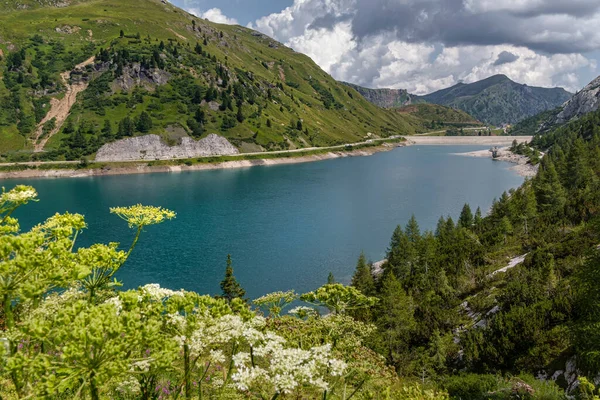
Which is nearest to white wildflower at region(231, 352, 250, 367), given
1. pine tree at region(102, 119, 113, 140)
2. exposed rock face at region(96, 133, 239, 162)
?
exposed rock face at region(96, 133, 239, 162)

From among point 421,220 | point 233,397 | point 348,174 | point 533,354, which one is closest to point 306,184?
point 348,174

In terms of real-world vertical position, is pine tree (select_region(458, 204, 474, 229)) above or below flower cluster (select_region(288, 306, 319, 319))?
below

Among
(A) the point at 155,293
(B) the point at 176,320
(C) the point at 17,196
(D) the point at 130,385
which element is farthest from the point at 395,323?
(C) the point at 17,196

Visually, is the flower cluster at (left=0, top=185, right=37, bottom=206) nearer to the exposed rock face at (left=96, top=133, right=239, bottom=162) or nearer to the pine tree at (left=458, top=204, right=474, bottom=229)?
the pine tree at (left=458, top=204, right=474, bottom=229)

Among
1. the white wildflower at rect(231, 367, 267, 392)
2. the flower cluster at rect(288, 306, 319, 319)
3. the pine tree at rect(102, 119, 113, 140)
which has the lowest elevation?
the flower cluster at rect(288, 306, 319, 319)

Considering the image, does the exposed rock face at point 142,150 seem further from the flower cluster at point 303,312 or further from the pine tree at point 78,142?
the flower cluster at point 303,312

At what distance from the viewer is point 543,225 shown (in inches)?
2403

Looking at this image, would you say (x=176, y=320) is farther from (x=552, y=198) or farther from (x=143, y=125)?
(x=143, y=125)

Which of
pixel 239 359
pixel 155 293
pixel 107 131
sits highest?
pixel 107 131

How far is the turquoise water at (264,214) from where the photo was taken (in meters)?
67.4

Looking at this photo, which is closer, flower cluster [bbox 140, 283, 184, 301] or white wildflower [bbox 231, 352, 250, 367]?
white wildflower [bbox 231, 352, 250, 367]

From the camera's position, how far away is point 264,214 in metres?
106

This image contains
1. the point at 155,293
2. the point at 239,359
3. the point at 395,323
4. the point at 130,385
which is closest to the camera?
the point at 239,359

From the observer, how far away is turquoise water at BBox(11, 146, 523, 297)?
67.4m
